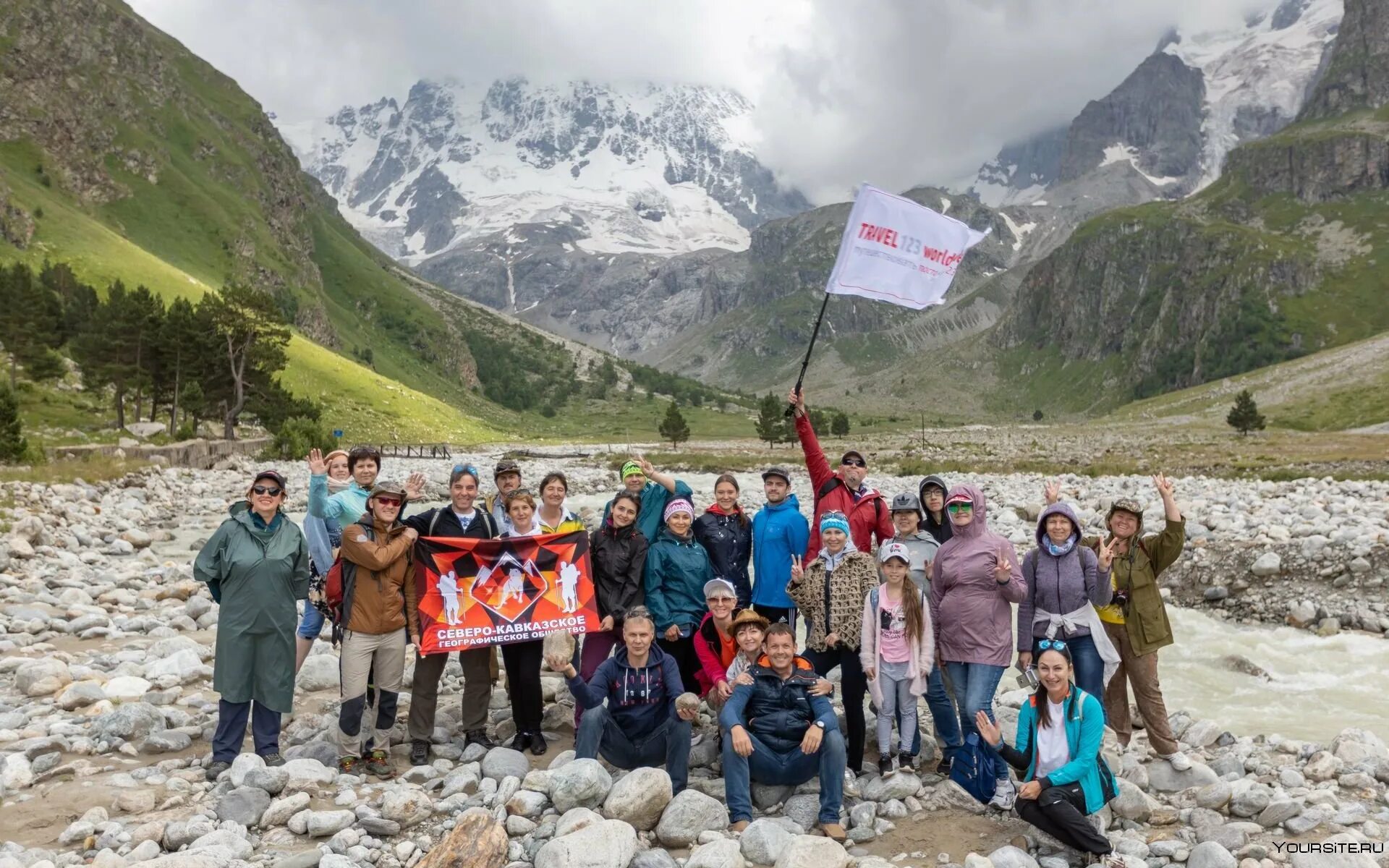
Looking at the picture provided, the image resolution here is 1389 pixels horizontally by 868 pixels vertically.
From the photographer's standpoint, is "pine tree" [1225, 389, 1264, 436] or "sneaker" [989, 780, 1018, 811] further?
"pine tree" [1225, 389, 1264, 436]

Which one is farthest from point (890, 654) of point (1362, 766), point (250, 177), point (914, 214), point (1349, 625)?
point (250, 177)

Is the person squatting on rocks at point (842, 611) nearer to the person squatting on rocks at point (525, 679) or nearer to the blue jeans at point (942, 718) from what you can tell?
the blue jeans at point (942, 718)

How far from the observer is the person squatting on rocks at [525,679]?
936cm

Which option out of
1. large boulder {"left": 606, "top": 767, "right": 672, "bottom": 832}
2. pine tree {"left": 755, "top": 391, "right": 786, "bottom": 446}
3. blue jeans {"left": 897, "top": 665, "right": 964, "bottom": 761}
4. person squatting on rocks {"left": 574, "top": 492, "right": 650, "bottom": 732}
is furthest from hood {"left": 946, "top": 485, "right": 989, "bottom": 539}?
pine tree {"left": 755, "top": 391, "right": 786, "bottom": 446}

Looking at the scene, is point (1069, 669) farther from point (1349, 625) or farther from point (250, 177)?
point (250, 177)

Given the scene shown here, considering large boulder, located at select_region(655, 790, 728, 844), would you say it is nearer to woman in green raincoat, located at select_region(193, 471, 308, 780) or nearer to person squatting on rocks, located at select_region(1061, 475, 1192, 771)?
woman in green raincoat, located at select_region(193, 471, 308, 780)

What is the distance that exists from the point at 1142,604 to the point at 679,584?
5.55 metres

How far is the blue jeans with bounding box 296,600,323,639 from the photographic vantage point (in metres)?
10.0

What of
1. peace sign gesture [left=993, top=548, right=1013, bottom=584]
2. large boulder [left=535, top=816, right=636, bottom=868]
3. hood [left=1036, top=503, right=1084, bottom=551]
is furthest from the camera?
hood [left=1036, top=503, right=1084, bottom=551]

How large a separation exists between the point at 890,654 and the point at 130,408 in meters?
72.8

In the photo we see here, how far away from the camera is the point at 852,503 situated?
10203 millimetres

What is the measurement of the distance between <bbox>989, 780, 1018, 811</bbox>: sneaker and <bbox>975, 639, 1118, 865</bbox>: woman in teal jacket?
475 mm

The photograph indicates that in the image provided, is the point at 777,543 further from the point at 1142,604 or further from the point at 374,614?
the point at 374,614

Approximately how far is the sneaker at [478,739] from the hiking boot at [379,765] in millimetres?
986
